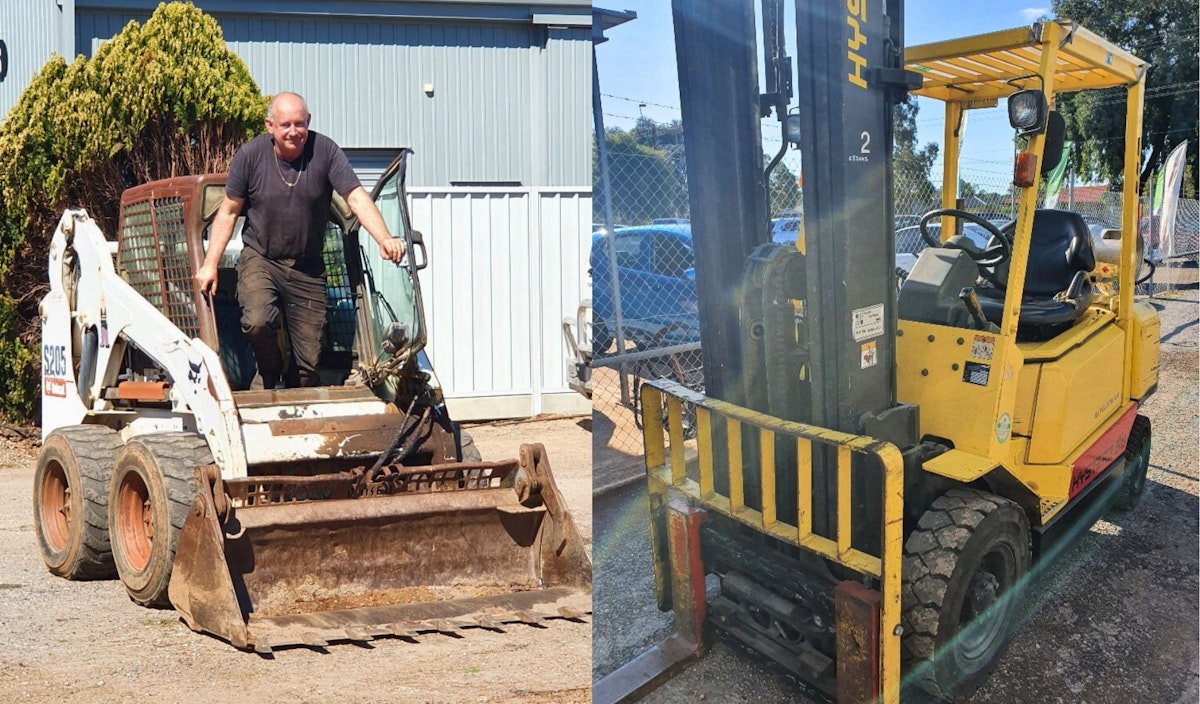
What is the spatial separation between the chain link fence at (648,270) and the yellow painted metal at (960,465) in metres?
1.73

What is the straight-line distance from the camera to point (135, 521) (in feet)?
15.5

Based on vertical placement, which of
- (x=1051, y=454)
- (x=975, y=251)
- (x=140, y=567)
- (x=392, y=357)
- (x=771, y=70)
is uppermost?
(x=771, y=70)

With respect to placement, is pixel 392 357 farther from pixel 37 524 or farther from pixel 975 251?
pixel 975 251

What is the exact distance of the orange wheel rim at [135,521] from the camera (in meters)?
4.63

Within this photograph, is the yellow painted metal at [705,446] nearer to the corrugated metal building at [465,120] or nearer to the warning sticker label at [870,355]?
the warning sticker label at [870,355]

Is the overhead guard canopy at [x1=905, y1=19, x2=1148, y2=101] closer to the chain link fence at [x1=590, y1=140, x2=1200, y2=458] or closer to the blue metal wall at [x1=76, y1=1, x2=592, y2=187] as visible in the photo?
the chain link fence at [x1=590, y1=140, x2=1200, y2=458]

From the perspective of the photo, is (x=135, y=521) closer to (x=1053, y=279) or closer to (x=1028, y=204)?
(x=1028, y=204)

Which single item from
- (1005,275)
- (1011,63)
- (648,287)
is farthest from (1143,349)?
(648,287)

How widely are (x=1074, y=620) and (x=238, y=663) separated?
3363 mm

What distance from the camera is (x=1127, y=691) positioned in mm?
3838

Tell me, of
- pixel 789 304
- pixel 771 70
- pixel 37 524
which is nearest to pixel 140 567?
pixel 37 524

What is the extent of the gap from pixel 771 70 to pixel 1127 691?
259 cm

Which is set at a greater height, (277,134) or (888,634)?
(277,134)

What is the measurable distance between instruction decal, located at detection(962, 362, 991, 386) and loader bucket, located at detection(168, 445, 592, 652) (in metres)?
1.79
